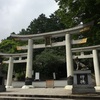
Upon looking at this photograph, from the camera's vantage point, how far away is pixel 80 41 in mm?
16750

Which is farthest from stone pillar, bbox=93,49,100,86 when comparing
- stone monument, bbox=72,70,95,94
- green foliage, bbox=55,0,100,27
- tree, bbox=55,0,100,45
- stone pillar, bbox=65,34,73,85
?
stone monument, bbox=72,70,95,94

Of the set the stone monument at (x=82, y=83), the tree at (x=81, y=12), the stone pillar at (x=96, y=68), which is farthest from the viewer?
the stone pillar at (x=96, y=68)

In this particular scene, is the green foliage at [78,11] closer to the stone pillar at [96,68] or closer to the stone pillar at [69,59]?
the stone pillar at [69,59]

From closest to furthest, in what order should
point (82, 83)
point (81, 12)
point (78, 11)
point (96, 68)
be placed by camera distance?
point (82, 83)
point (78, 11)
point (81, 12)
point (96, 68)

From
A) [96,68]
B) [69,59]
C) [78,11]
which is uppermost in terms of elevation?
[78,11]

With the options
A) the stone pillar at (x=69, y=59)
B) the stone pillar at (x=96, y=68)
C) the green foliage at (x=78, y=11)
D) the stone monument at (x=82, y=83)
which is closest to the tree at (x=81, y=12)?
the green foliage at (x=78, y=11)

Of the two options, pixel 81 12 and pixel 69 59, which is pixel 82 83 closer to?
pixel 81 12

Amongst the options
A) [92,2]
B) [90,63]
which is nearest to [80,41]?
[92,2]

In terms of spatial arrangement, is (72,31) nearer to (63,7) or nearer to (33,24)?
(63,7)

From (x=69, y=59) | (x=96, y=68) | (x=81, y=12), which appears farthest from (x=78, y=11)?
(x=96, y=68)

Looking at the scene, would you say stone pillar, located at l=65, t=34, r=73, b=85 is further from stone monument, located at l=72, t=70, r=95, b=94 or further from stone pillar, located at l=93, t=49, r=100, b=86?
stone monument, located at l=72, t=70, r=95, b=94

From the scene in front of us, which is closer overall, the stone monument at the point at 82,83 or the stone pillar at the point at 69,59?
the stone monument at the point at 82,83

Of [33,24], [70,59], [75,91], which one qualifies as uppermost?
[33,24]

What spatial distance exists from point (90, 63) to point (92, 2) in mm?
18298
